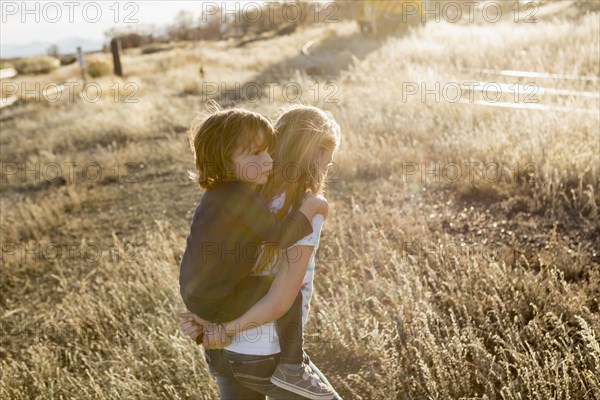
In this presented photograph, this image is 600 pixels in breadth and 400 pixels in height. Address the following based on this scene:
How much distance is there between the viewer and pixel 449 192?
18.5ft

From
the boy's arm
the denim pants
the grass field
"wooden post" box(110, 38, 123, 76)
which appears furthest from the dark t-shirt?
"wooden post" box(110, 38, 123, 76)

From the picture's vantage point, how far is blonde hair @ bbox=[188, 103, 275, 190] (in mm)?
1737

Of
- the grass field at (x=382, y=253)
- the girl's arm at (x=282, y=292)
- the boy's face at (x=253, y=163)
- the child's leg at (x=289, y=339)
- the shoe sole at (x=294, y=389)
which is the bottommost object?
the grass field at (x=382, y=253)

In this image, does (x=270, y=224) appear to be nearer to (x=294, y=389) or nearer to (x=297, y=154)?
(x=297, y=154)

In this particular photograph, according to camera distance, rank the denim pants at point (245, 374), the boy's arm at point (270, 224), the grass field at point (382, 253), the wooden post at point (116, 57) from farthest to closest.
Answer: the wooden post at point (116, 57) → the grass field at point (382, 253) → the denim pants at point (245, 374) → the boy's arm at point (270, 224)

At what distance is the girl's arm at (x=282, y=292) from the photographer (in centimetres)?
175

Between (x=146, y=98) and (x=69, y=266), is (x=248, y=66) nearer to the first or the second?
(x=146, y=98)

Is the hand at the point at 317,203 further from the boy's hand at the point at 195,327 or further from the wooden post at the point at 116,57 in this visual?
the wooden post at the point at 116,57

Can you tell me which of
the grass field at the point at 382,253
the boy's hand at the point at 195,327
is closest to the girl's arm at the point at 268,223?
the boy's hand at the point at 195,327

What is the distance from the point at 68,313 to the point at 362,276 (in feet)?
7.59

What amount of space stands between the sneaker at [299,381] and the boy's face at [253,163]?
2.04 ft

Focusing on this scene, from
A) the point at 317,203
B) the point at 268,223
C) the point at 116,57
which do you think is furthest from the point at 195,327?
the point at 116,57

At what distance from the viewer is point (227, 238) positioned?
1757 millimetres

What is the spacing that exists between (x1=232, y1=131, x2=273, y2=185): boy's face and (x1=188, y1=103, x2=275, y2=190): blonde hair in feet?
0.03
